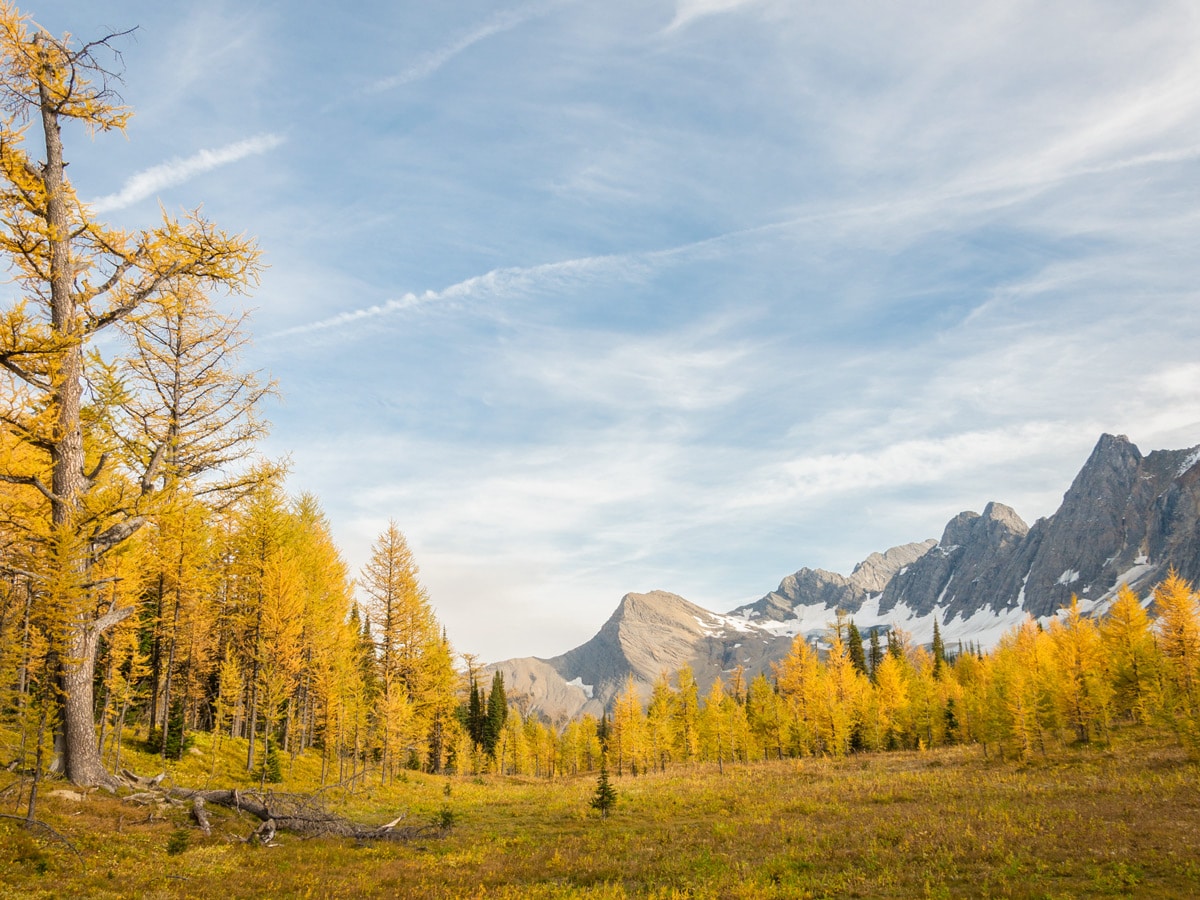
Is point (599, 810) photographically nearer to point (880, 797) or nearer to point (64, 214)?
point (880, 797)

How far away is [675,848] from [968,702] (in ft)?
157

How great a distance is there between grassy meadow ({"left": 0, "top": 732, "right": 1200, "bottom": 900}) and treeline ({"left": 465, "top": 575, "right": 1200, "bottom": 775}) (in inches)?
631

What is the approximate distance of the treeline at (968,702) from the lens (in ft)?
144

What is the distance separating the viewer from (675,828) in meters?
21.9

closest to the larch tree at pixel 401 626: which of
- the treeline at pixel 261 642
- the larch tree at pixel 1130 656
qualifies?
the treeline at pixel 261 642

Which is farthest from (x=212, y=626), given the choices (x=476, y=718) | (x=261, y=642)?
(x=476, y=718)

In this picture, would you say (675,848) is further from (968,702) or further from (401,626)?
(968,702)

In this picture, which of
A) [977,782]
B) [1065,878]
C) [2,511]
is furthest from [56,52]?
[977,782]

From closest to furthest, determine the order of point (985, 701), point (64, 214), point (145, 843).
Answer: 1. point (145, 843)
2. point (64, 214)
3. point (985, 701)

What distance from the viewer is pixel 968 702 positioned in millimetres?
53875

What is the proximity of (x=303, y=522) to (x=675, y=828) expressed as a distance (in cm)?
3087

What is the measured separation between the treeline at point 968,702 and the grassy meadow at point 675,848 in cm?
1602

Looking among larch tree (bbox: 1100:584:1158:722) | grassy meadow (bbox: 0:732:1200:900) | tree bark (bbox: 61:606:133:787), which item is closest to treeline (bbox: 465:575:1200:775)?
larch tree (bbox: 1100:584:1158:722)

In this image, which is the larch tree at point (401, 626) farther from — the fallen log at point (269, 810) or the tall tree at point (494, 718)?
Result: the tall tree at point (494, 718)
